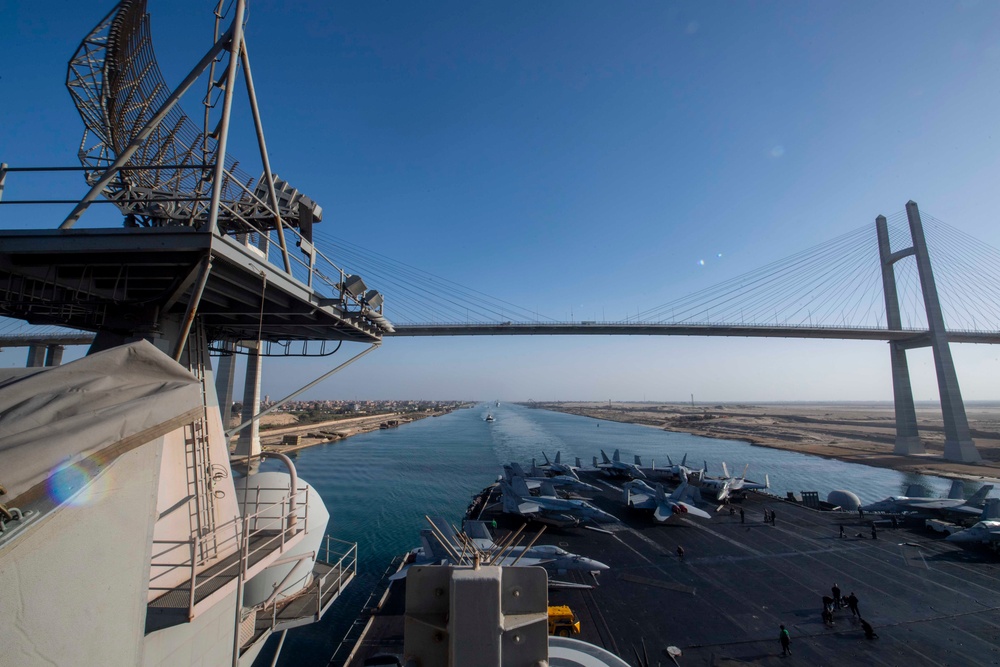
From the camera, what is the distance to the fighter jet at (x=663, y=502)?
102 feet

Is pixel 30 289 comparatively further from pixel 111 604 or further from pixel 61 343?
pixel 61 343

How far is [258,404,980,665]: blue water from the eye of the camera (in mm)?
24344

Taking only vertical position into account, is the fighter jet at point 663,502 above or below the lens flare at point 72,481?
below

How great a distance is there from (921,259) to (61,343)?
124247 mm

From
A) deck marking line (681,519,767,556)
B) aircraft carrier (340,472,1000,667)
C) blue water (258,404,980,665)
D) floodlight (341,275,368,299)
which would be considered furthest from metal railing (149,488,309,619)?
deck marking line (681,519,767,556)

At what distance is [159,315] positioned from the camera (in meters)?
8.52

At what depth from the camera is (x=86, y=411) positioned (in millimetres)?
3785

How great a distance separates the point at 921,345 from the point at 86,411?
88.8 meters

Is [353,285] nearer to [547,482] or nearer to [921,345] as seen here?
[547,482]

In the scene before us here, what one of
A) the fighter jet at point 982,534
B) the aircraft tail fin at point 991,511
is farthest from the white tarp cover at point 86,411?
the aircraft tail fin at point 991,511

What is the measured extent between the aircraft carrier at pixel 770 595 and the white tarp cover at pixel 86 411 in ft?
48.7

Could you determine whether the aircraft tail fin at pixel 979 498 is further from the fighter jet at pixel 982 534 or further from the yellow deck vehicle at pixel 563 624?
the yellow deck vehicle at pixel 563 624

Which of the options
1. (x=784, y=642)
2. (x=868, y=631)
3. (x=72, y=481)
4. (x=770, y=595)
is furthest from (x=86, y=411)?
(x=770, y=595)

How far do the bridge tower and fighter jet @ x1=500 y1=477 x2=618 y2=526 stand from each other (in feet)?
197
